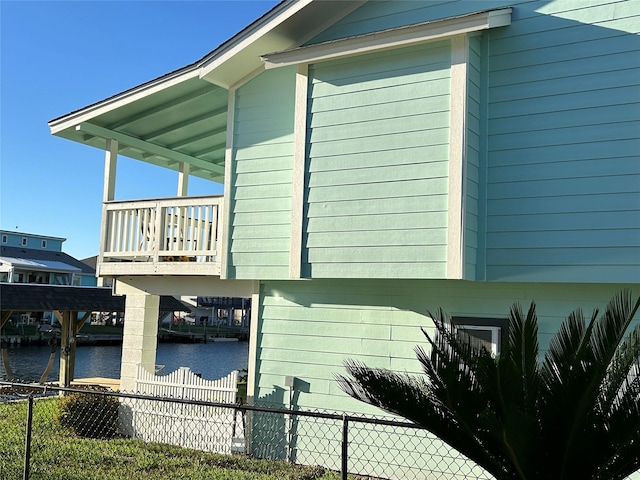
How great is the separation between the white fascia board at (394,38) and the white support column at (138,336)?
4485 millimetres

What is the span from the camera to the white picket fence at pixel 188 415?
8383 millimetres

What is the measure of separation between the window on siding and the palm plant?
3.33 metres

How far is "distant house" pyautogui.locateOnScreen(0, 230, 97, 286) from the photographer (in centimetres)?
4207

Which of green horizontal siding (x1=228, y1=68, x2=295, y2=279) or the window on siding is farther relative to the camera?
green horizontal siding (x1=228, y1=68, x2=295, y2=279)

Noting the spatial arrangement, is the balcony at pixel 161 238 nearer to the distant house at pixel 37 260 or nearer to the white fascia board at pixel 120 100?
the white fascia board at pixel 120 100

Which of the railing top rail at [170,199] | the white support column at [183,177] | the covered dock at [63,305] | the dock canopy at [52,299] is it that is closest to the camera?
the railing top rail at [170,199]

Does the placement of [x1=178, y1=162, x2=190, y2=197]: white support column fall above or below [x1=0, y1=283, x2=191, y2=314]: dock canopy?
above

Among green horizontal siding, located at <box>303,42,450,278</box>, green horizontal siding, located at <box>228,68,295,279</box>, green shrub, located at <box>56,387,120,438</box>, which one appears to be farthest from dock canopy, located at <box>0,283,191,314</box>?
green horizontal siding, located at <box>303,42,450,278</box>

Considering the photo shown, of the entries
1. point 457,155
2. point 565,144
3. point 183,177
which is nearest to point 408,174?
point 457,155

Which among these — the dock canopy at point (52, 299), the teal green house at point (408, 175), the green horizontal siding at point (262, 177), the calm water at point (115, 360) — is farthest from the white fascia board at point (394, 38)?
the calm water at point (115, 360)

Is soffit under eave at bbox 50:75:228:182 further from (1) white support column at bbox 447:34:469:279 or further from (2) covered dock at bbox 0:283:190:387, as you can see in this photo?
(2) covered dock at bbox 0:283:190:387

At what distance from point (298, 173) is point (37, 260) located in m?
44.3

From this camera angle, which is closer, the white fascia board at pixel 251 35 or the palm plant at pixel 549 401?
the palm plant at pixel 549 401

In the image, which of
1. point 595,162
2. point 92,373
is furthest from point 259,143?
point 92,373
